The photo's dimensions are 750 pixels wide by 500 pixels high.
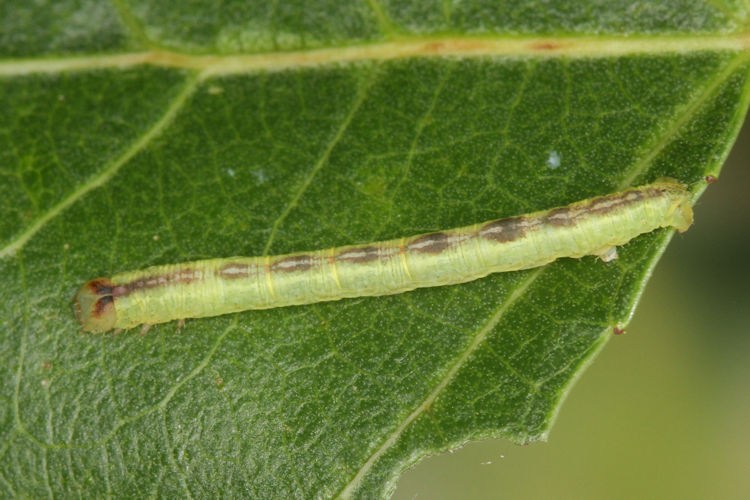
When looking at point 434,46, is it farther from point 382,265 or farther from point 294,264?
point 294,264

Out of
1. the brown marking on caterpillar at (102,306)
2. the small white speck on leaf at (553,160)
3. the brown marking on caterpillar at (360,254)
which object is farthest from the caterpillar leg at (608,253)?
the brown marking on caterpillar at (102,306)

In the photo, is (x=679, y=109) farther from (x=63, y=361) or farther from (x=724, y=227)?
(x=63, y=361)

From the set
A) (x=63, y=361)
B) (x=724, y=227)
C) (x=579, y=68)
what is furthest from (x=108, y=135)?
(x=724, y=227)

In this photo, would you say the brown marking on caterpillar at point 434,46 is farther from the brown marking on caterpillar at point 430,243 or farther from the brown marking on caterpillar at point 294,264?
the brown marking on caterpillar at point 294,264

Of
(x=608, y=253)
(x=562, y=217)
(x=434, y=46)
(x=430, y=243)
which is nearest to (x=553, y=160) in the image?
(x=562, y=217)

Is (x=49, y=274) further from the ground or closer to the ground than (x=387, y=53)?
closer to the ground

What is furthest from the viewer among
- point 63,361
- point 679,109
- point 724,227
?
point 724,227
